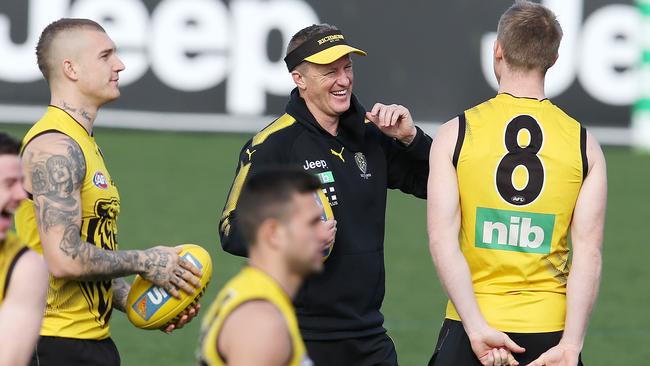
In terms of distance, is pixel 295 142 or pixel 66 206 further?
pixel 295 142

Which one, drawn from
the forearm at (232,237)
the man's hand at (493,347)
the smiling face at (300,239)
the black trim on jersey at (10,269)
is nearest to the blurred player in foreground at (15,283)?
the black trim on jersey at (10,269)

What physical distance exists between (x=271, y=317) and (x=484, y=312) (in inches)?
67.3

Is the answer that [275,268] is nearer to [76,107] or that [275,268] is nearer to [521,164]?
[521,164]

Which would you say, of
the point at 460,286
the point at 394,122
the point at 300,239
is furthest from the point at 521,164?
the point at 300,239

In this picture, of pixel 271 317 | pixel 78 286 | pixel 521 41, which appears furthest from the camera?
pixel 78 286

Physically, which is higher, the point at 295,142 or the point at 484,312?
the point at 295,142

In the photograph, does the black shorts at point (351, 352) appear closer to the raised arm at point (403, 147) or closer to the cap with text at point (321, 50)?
the raised arm at point (403, 147)

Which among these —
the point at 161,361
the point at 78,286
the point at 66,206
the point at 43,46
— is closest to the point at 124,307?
the point at 78,286

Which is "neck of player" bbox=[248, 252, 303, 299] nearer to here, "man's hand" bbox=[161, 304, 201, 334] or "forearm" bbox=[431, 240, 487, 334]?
"forearm" bbox=[431, 240, 487, 334]

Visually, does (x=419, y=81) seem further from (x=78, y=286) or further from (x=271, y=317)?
(x=271, y=317)

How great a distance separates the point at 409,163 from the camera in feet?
21.8

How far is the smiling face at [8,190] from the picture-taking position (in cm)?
444

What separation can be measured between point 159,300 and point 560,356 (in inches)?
74.0

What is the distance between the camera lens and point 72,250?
556 cm
